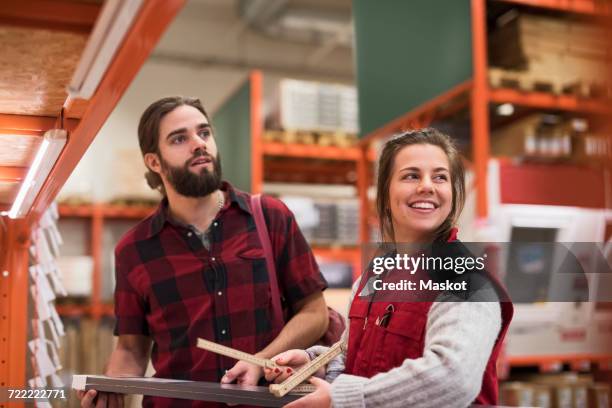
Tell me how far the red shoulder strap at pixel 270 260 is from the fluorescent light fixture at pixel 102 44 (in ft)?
3.12

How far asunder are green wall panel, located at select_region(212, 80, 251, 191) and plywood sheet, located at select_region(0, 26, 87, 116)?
5155 mm

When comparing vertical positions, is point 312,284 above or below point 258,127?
below

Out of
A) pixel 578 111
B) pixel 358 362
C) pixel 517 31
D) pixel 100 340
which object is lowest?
pixel 100 340

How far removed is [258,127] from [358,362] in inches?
213

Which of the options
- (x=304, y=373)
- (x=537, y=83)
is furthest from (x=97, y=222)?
(x=304, y=373)

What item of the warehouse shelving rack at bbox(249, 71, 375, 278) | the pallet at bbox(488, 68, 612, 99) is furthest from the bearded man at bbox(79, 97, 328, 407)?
the warehouse shelving rack at bbox(249, 71, 375, 278)

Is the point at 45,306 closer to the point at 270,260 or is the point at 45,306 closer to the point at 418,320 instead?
the point at 270,260

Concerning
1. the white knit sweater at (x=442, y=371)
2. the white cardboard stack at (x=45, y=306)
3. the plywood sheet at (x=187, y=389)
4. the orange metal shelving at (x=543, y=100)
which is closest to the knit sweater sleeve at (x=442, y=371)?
the white knit sweater at (x=442, y=371)

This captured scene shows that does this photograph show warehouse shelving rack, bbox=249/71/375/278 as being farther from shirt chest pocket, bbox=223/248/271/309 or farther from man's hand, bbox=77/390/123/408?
man's hand, bbox=77/390/123/408

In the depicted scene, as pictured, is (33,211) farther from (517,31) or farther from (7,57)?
(517,31)

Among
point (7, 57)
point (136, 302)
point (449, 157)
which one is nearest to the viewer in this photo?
point (7, 57)

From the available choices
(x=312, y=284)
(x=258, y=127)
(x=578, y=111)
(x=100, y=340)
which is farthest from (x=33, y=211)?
(x=100, y=340)

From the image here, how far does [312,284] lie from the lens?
2225 mm

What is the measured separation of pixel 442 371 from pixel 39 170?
3.51 ft
